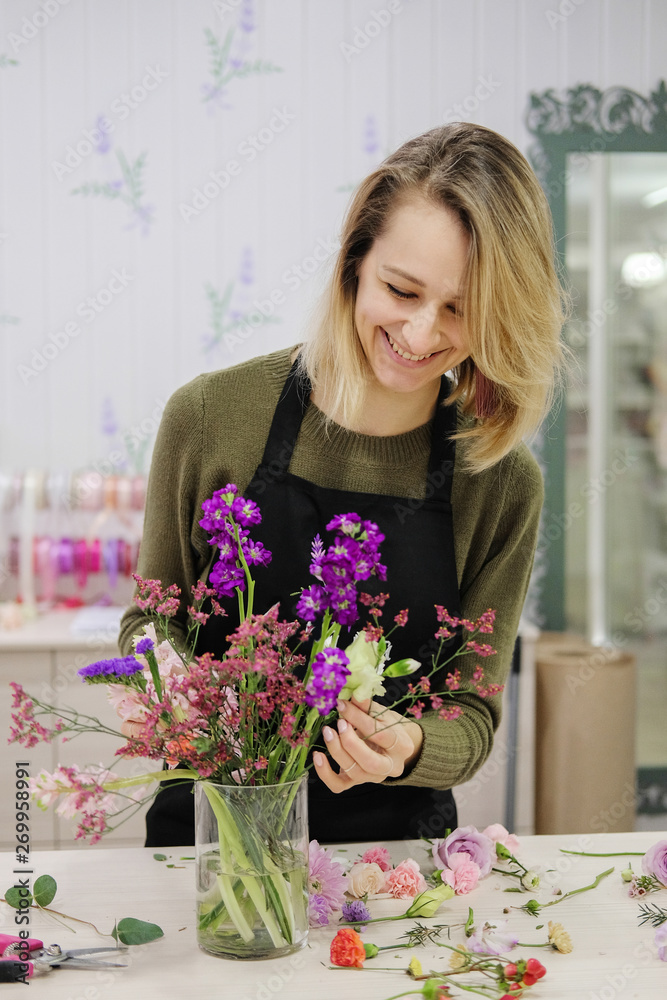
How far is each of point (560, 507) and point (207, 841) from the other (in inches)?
97.9

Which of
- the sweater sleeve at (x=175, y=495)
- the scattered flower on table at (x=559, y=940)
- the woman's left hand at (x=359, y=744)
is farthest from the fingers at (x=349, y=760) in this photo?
the sweater sleeve at (x=175, y=495)

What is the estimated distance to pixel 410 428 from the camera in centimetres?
145

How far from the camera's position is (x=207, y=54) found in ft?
9.92

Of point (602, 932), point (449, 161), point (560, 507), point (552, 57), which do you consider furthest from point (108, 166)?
point (602, 932)

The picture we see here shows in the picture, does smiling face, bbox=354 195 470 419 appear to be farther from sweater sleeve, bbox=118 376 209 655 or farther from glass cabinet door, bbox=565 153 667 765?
glass cabinet door, bbox=565 153 667 765

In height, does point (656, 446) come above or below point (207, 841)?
above

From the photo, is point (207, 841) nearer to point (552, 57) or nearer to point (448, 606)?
point (448, 606)

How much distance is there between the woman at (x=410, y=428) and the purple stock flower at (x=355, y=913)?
19 centimetres

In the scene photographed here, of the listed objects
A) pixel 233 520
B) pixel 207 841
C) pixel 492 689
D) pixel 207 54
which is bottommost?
pixel 207 841

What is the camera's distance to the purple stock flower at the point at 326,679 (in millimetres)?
762

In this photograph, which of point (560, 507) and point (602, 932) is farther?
point (560, 507)

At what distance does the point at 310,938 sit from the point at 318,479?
25.6 inches

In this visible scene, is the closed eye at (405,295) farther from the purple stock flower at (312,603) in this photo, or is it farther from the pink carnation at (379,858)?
the pink carnation at (379,858)

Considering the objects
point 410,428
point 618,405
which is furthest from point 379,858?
Result: point 618,405
